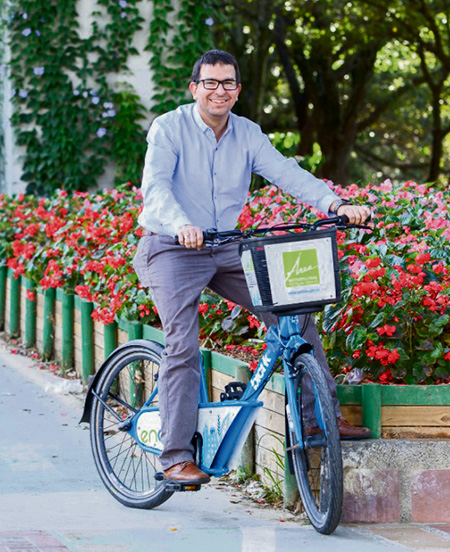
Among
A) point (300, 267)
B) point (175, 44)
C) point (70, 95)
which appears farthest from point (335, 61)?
point (300, 267)

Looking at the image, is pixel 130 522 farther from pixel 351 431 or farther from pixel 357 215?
pixel 357 215

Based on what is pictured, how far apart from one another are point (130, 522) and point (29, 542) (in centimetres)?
55

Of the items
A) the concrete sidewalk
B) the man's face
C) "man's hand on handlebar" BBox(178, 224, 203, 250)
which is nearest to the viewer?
"man's hand on handlebar" BBox(178, 224, 203, 250)

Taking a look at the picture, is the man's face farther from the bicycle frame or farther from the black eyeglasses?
the bicycle frame

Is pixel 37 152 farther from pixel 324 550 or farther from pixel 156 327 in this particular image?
pixel 324 550

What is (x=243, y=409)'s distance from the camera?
4586 mm

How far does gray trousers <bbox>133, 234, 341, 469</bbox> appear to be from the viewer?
459cm

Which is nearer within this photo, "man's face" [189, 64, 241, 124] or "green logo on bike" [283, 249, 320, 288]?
"green logo on bike" [283, 249, 320, 288]

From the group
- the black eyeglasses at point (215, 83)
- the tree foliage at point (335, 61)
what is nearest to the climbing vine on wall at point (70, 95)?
the tree foliage at point (335, 61)

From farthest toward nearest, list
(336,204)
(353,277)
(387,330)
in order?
(353,277)
(387,330)
(336,204)

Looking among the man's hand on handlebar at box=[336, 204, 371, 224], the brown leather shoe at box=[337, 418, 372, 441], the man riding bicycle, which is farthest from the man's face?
the brown leather shoe at box=[337, 418, 372, 441]

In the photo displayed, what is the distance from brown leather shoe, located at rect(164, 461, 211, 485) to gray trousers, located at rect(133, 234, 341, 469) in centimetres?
3

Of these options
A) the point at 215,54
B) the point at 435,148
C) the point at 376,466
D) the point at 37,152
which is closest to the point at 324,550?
the point at 376,466

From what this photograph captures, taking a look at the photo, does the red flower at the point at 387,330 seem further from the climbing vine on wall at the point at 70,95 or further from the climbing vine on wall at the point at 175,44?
the climbing vine on wall at the point at 175,44
